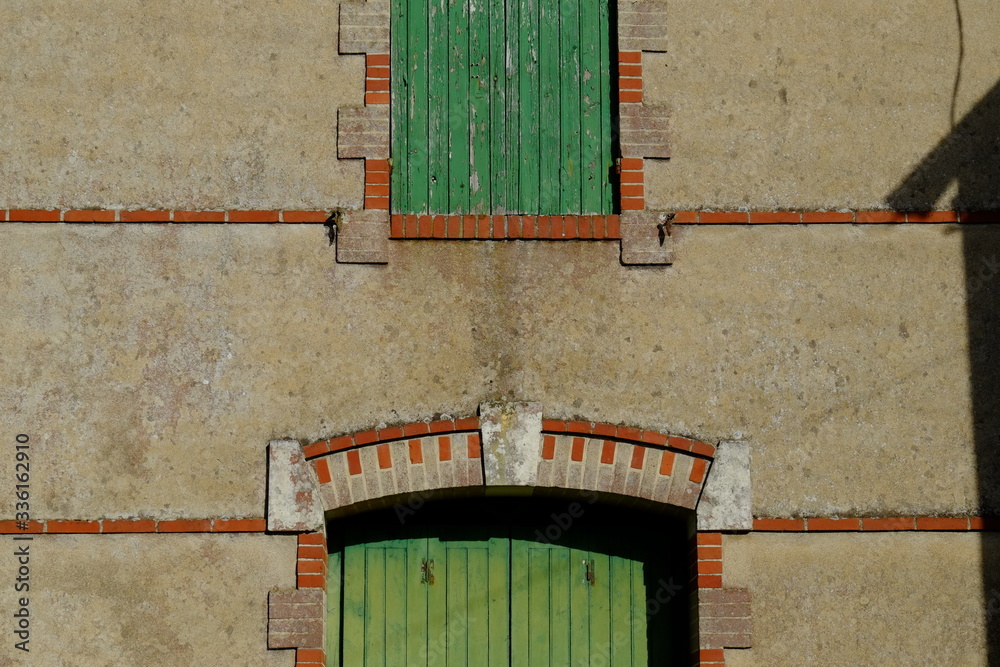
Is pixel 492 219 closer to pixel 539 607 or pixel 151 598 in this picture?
pixel 539 607

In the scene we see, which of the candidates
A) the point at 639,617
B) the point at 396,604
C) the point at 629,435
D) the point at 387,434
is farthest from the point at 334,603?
the point at 629,435

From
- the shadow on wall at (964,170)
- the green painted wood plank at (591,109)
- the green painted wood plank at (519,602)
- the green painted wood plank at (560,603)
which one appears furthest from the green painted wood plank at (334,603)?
the shadow on wall at (964,170)

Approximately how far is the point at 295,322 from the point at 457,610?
71.5 inches

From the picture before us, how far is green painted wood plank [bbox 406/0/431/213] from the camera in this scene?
7988mm

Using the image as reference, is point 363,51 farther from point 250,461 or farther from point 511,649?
point 511,649

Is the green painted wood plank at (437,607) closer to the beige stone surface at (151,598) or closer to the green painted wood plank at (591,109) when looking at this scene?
the beige stone surface at (151,598)

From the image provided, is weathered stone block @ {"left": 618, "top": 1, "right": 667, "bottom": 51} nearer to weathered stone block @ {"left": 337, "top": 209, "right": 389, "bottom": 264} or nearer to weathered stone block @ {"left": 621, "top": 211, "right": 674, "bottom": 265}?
weathered stone block @ {"left": 621, "top": 211, "right": 674, "bottom": 265}

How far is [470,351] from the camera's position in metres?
7.63

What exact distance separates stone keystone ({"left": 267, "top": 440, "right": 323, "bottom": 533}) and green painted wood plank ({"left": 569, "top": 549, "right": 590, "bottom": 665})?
1.44 metres

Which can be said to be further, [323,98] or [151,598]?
[323,98]

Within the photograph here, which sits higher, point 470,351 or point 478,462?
point 470,351

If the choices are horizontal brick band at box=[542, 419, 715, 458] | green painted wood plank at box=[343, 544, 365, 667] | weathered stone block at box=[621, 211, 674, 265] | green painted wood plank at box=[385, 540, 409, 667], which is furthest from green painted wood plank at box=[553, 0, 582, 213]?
green painted wood plank at box=[343, 544, 365, 667]

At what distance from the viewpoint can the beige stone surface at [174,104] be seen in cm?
781

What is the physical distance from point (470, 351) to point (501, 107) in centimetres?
149
